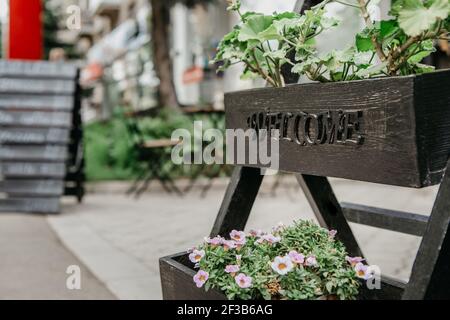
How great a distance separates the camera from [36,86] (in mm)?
6289

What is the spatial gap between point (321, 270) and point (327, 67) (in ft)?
1.66

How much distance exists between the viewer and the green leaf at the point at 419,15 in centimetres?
115

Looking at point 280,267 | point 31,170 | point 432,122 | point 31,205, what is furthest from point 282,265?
point 31,170

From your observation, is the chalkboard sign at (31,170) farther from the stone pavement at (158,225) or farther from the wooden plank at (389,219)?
the wooden plank at (389,219)

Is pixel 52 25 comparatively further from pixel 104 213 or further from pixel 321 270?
pixel 321 270

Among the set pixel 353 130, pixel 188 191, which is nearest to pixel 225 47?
pixel 353 130

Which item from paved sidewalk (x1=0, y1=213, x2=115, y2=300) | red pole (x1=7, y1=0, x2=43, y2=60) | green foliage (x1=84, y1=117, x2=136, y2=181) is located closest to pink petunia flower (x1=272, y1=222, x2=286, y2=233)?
paved sidewalk (x1=0, y1=213, x2=115, y2=300)

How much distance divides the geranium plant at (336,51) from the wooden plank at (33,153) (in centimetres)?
481

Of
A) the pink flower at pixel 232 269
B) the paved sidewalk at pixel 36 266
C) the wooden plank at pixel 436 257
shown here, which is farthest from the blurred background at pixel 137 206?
the pink flower at pixel 232 269

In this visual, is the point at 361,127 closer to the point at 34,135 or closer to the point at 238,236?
the point at 238,236

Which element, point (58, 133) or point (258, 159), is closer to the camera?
point (258, 159)

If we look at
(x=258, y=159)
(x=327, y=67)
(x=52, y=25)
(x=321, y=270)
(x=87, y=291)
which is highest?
(x=52, y=25)

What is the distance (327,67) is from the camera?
142 cm

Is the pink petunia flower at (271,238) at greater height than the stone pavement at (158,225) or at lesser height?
greater
